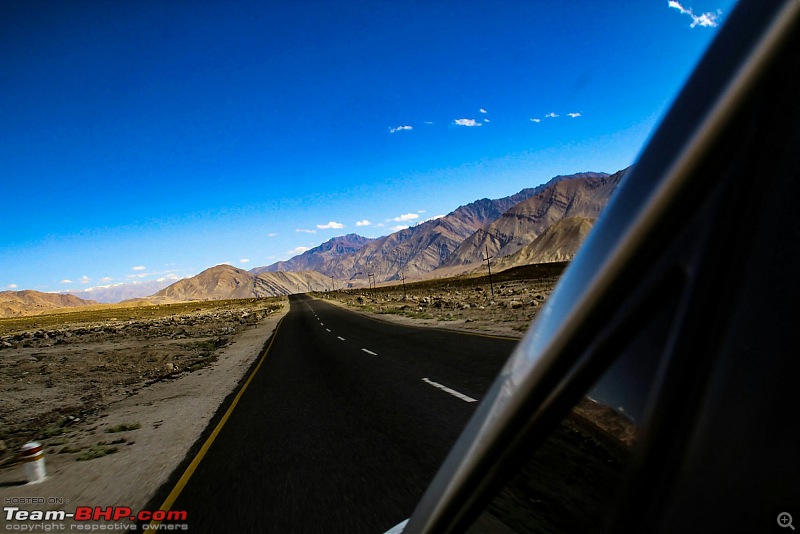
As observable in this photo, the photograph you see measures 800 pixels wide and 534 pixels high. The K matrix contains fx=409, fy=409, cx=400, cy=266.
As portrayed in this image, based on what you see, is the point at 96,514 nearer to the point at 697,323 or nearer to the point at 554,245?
the point at 697,323

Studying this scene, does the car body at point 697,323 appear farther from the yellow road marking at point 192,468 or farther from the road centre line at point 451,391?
the road centre line at point 451,391

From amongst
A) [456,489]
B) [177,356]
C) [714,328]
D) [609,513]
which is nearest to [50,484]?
[456,489]

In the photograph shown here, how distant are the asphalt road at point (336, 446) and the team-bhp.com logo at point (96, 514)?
15cm

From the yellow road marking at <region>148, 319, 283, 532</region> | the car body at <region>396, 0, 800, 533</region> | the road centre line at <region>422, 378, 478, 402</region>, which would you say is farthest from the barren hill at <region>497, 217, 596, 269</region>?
the car body at <region>396, 0, 800, 533</region>

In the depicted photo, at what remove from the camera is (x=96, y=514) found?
4273mm

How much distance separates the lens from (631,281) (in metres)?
0.80

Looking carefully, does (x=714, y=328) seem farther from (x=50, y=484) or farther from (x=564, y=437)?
(x=50, y=484)

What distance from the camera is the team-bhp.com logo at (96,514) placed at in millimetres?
3939

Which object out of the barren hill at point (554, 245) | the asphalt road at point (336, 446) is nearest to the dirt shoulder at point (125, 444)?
the asphalt road at point (336, 446)

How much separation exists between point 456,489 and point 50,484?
6583 millimetres

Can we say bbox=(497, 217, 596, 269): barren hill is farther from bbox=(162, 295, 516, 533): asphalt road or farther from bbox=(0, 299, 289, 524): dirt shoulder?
bbox=(0, 299, 289, 524): dirt shoulder

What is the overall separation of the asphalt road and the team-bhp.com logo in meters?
0.15

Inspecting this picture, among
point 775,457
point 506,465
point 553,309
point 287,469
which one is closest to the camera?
point 775,457

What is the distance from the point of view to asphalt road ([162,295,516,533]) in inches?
144
